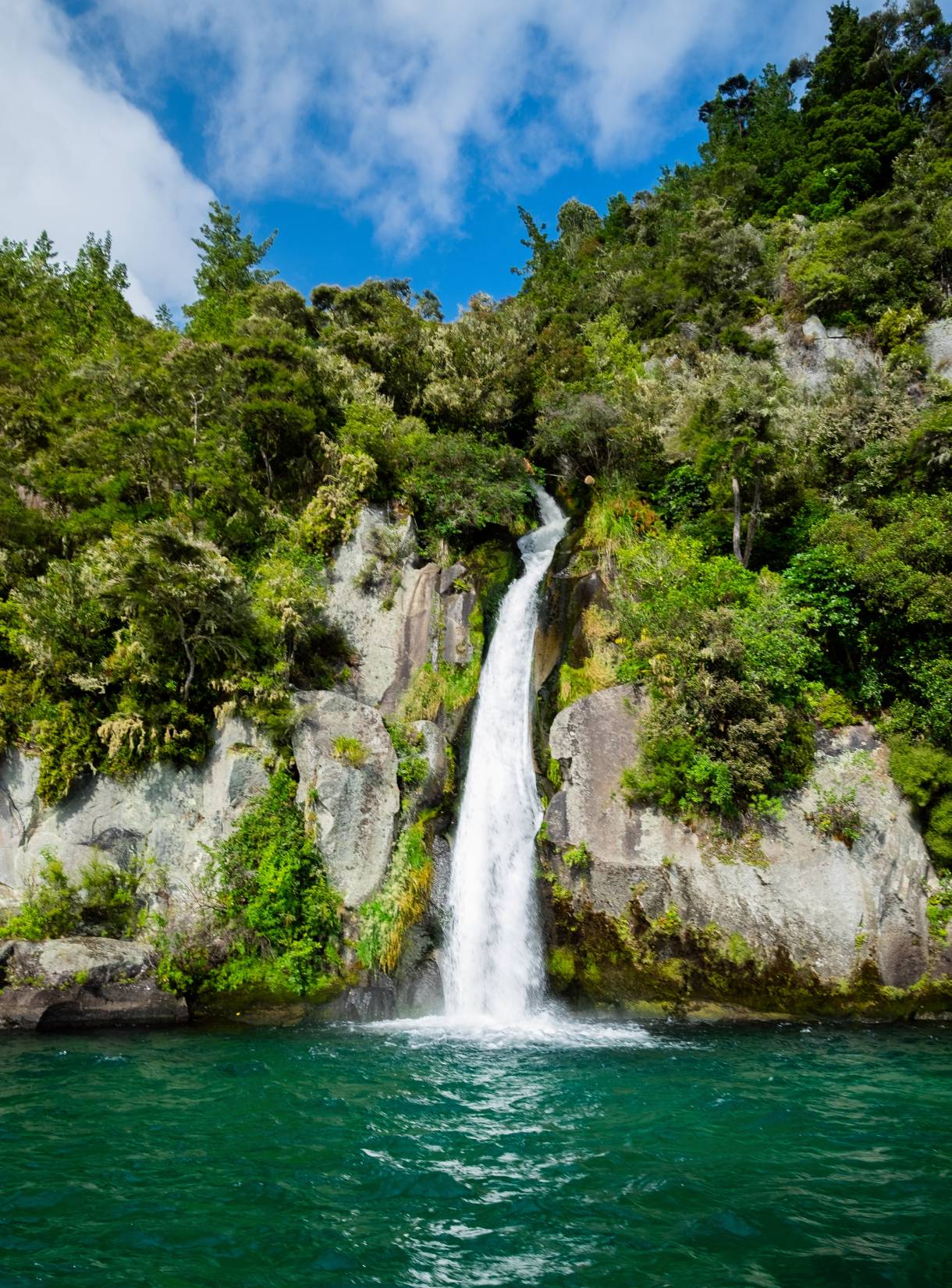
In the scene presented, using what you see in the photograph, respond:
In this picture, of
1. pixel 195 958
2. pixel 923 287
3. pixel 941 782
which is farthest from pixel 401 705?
pixel 923 287

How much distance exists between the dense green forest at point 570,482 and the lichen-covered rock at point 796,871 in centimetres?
65

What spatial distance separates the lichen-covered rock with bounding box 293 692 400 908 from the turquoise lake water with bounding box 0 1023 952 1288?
3.91m

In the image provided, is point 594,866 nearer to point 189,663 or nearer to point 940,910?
point 940,910

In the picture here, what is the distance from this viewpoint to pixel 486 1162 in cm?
769

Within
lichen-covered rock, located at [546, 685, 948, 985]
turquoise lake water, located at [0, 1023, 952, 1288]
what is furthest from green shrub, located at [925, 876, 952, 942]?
turquoise lake water, located at [0, 1023, 952, 1288]

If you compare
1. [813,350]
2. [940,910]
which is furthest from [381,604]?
[813,350]

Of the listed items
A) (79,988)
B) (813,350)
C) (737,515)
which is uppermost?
(813,350)

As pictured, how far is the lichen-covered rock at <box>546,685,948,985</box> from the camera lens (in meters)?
12.7

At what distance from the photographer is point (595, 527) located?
22922 mm

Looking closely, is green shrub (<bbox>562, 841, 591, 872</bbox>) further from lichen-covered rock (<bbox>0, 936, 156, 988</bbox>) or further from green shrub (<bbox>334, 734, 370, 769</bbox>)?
lichen-covered rock (<bbox>0, 936, 156, 988</bbox>)

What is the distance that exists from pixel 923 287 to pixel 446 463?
2361 cm

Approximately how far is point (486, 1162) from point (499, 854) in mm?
8470

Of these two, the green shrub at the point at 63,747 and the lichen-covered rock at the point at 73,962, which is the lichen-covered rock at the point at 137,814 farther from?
the lichen-covered rock at the point at 73,962

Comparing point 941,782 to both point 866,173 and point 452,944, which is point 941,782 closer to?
point 452,944
